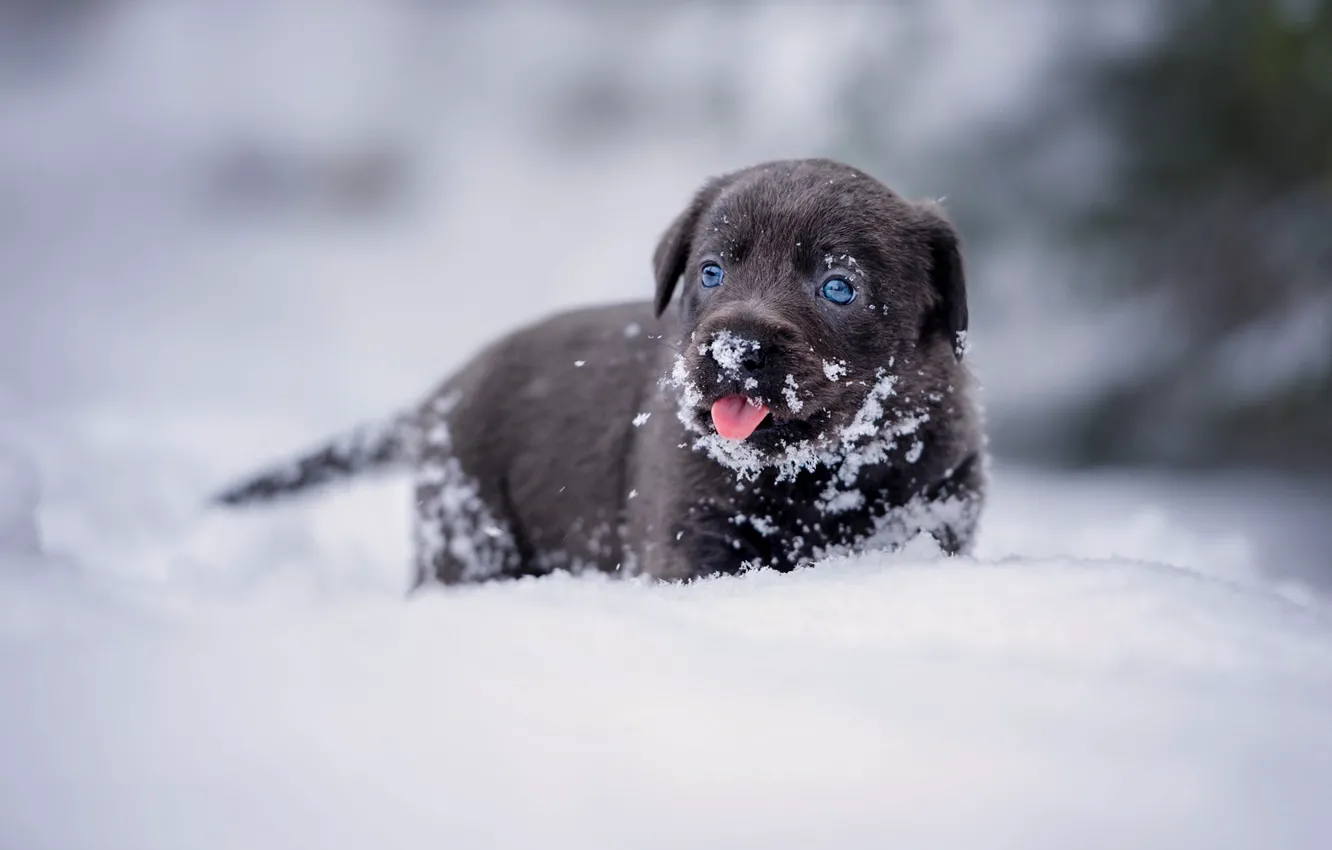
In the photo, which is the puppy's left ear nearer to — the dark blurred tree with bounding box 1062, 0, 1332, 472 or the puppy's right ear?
the puppy's right ear

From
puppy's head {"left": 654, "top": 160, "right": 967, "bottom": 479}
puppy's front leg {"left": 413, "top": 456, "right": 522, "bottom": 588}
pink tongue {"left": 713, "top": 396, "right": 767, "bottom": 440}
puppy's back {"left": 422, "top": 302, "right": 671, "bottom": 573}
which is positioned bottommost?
puppy's front leg {"left": 413, "top": 456, "right": 522, "bottom": 588}

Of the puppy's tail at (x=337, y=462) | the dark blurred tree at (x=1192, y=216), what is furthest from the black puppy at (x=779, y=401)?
the dark blurred tree at (x=1192, y=216)

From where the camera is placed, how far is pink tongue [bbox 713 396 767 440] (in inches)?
92.0

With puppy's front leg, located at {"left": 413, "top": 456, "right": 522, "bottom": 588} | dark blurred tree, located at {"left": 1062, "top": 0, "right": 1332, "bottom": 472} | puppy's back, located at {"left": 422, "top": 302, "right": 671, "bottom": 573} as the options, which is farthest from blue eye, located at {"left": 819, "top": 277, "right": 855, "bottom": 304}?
dark blurred tree, located at {"left": 1062, "top": 0, "right": 1332, "bottom": 472}

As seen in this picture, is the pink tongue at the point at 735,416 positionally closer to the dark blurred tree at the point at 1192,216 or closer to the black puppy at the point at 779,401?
the black puppy at the point at 779,401

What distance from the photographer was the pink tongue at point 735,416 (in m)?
2.34

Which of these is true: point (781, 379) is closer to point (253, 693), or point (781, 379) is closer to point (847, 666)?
point (847, 666)

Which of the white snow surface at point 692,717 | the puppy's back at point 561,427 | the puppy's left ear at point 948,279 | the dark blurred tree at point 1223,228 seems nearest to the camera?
the white snow surface at point 692,717

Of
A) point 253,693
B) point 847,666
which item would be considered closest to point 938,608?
point 847,666

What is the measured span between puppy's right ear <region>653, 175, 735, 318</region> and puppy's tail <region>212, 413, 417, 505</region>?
4.14ft

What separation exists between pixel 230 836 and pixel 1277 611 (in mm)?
1763

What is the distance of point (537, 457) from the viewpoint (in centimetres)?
343

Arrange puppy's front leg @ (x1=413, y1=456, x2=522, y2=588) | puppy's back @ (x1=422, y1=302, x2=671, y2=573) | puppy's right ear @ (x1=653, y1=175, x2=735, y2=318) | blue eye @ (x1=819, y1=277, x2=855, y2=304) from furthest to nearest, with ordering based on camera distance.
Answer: puppy's front leg @ (x1=413, y1=456, x2=522, y2=588) < puppy's back @ (x1=422, y1=302, x2=671, y2=573) < puppy's right ear @ (x1=653, y1=175, x2=735, y2=318) < blue eye @ (x1=819, y1=277, x2=855, y2=304)

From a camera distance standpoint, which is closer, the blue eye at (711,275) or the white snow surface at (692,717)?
the white snow surface at (692,717)
